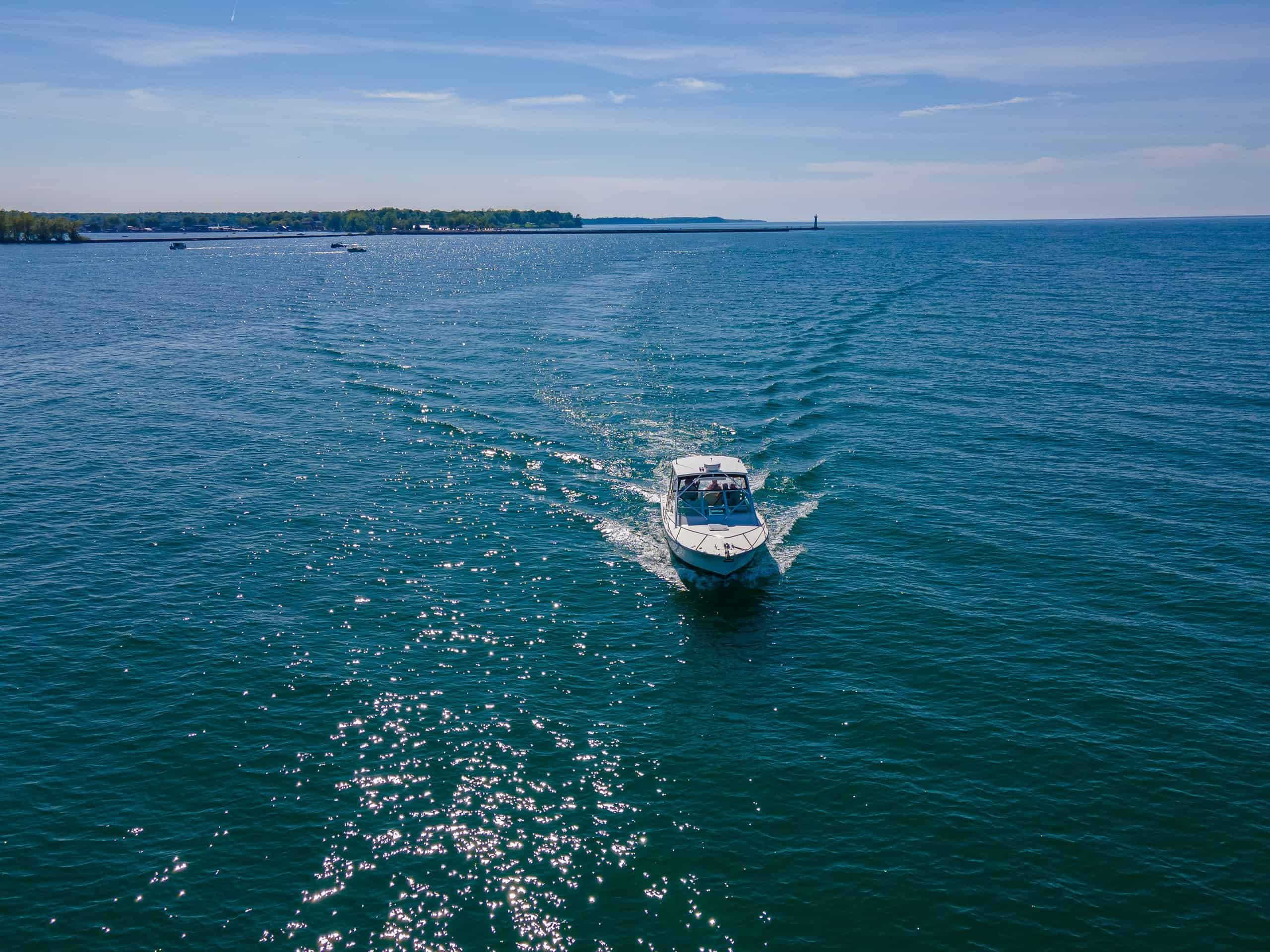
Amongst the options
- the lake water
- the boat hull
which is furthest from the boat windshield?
the lake water

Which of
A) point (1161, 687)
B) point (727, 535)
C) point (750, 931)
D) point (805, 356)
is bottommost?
point (750, 931)

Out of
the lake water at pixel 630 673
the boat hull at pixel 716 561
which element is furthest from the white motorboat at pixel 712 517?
the lake water at pixel 630 673

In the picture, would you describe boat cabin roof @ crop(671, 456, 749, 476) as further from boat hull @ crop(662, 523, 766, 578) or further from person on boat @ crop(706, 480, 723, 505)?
boat hull @ crop(662, 523, 766, 578)

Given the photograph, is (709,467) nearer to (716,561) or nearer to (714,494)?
(714,494)

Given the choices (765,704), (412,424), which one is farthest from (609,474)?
(765,704)

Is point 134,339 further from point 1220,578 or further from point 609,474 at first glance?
point 1220,578

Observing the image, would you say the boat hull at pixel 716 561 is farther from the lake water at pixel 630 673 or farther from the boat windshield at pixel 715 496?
the boat windshield at pixel 715 496

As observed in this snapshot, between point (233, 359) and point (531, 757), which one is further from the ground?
point (233, 359)
